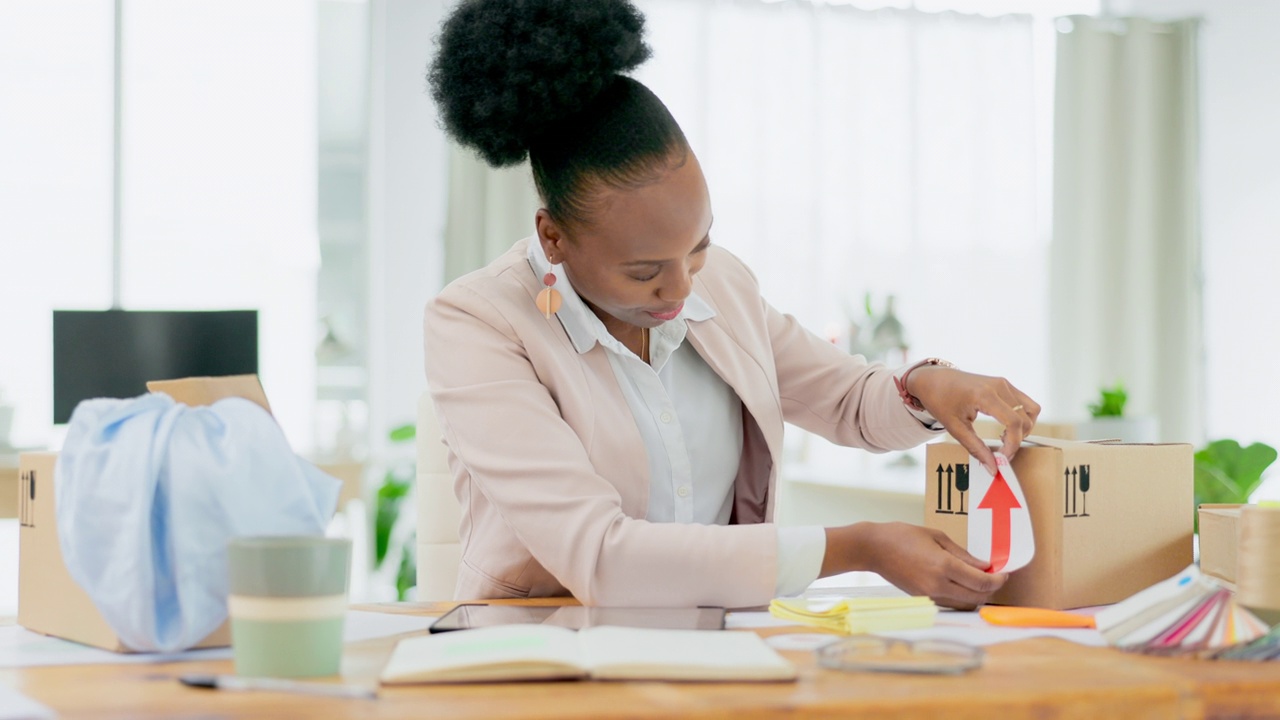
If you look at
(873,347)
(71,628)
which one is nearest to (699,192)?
(71,628)

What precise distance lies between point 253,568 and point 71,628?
30cm

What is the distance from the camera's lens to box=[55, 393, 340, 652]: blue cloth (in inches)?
31.9

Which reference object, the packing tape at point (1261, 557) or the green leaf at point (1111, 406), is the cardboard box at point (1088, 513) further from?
the green leaf at point (1111, 406)

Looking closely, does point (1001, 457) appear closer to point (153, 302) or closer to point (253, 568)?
point (253, 568)

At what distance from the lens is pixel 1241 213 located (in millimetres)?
4391

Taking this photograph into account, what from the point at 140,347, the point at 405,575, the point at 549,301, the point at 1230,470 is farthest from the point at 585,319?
the point at 405,575

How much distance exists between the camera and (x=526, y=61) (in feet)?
3.89

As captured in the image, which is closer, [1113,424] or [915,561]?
[915,561]

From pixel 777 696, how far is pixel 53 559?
0.61 m

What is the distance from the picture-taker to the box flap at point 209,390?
900 mm

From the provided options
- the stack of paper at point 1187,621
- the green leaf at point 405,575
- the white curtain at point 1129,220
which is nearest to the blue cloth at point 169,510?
the stack of paper at point 1187,621

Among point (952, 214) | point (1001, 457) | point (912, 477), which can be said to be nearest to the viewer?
point (1001, 457)

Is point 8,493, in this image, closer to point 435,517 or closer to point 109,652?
point 435,517

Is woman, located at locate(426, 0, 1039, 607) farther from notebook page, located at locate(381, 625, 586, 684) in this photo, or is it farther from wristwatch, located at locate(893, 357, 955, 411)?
notebook page, located at locate(381, 625, 586, 684)
